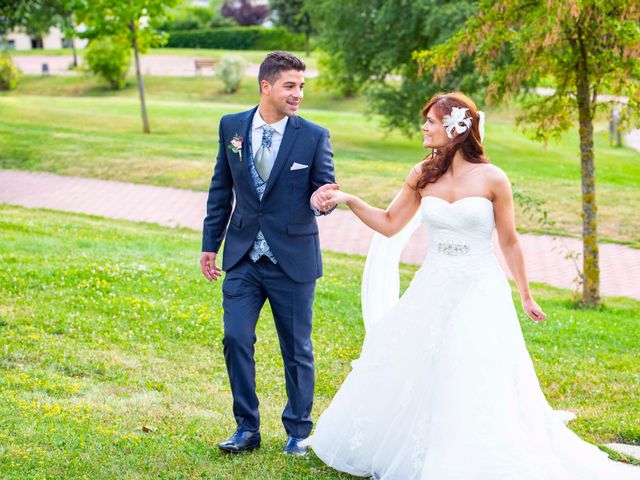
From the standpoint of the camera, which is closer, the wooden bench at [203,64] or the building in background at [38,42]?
the wooden bench at [203,64]

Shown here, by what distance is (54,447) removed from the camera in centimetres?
554

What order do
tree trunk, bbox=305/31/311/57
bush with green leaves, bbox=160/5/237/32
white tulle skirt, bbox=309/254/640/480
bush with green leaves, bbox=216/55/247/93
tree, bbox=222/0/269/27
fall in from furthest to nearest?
tree, bbox=222/0/269/27
bush with green leaves, bbox=160/5/237/32
tree trunk, bbox=305/31/311/57
bush with green leaves, bbox=216/55/247/93
white tulle skirt, bbox=309/254/640/480

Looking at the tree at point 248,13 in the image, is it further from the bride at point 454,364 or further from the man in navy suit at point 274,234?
the bride at point 454,364

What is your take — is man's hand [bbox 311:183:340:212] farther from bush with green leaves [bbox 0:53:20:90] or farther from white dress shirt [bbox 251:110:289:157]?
bush with green leaves [bbox 0:53:20:90]

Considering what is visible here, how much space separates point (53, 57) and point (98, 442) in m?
64.9

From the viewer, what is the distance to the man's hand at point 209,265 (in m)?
5.76

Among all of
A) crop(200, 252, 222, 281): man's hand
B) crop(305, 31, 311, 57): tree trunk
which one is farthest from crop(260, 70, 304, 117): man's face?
crop(305, 31, 311, 57): tree trunk

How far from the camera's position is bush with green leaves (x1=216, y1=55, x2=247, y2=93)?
46.1 meters

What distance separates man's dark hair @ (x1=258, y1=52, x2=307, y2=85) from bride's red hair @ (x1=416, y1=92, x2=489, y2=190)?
0.81m

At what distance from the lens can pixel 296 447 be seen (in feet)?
18.4

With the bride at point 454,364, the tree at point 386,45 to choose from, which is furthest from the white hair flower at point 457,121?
the tree at point 386,45

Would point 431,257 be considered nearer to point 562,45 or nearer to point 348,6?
point 562,45

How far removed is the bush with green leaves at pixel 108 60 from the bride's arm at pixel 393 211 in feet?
131

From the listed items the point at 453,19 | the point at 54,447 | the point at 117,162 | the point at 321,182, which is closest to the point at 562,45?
the point at 321,182
